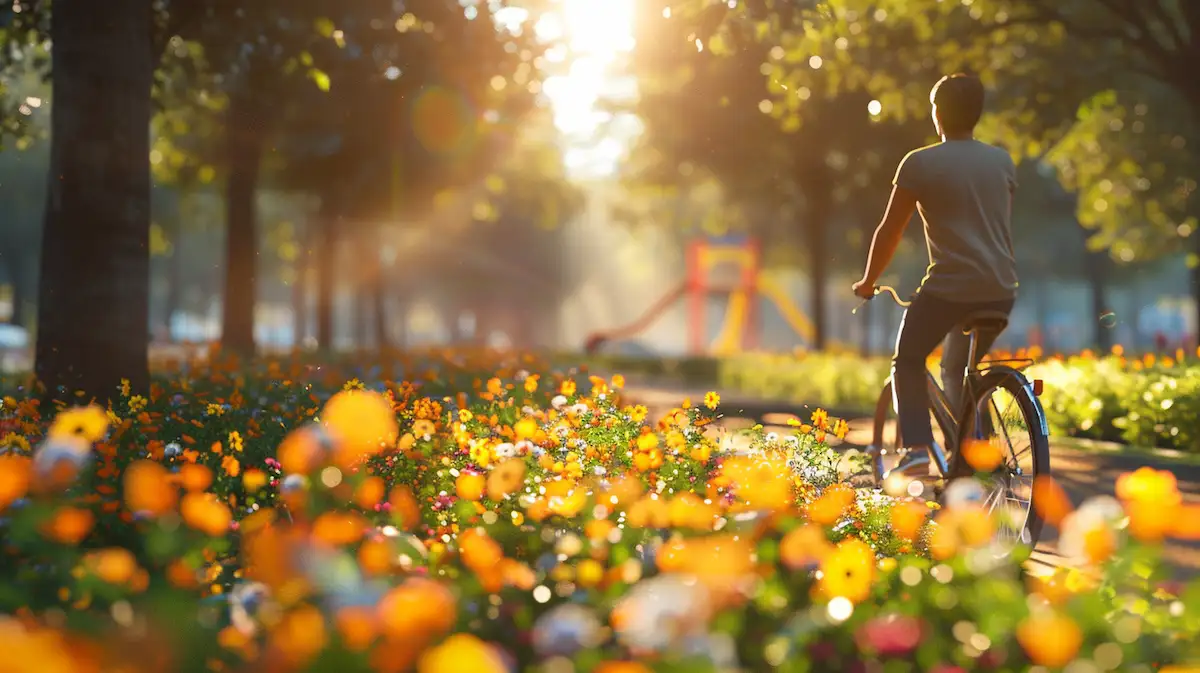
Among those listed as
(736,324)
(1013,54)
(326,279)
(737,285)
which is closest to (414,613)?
(1013,54)

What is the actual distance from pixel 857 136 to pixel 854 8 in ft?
27.2

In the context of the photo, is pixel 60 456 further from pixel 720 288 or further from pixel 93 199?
pixel 720 288

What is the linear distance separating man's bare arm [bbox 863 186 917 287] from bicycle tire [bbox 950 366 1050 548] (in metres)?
0.65

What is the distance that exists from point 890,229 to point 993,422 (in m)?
0.94

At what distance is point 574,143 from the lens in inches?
1010

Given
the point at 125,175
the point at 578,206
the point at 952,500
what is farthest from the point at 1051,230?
the point at 952,500

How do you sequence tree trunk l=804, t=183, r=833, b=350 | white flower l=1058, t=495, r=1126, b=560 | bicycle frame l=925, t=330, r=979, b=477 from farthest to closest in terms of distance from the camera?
1. tree trunk l=804, t=183, r=833, b=350
2. bicycle frame l=925, t=330, r=979, b=477
3. white flower l=1058, t=495, r=1126, b=560

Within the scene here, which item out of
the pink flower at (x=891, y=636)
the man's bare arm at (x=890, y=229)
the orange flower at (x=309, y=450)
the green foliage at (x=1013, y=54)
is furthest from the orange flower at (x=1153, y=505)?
the green foliage at (x=1013, y=54)

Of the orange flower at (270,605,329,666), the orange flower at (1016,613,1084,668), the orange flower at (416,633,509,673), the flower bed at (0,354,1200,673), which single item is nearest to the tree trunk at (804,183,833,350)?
the flower bed at (0,354,1200,673)

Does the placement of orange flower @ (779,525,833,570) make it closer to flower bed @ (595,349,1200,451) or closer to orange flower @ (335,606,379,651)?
orange flower @ (335,606,379,651)

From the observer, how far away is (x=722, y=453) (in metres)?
5.65

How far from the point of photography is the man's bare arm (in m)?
4.94

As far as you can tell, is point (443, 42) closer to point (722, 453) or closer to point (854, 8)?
point (854, 8)

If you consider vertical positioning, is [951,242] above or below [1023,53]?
below
